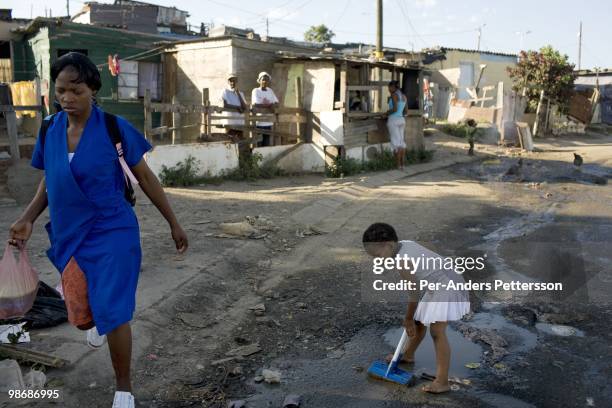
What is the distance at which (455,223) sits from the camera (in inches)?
312

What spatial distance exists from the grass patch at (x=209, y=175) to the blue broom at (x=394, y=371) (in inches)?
266

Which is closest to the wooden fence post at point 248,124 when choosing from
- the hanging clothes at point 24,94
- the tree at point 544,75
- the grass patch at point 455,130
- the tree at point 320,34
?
the hanging clothes at point 24,94

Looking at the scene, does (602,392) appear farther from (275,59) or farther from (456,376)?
(275,59)

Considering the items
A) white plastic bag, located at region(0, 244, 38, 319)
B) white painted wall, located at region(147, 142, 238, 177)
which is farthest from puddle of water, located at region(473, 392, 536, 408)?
white painted wall, located at region(147, 142, 238, 177)

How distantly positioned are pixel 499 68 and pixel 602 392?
32920mm

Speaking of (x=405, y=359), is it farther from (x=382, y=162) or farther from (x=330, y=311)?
(x=382, y=162)

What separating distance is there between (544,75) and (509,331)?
772 inches

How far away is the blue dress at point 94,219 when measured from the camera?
262 centimetres

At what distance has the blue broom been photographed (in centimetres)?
354

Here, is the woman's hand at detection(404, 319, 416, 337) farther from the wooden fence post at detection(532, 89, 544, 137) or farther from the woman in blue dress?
the wooden fence post at detection(532, 89, 544, 137)

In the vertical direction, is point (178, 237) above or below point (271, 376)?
above

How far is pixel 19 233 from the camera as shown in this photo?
2824mm

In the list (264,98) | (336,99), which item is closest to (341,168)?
(336,99)

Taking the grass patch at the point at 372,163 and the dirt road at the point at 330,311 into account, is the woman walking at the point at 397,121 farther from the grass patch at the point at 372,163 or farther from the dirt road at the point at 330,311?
→ the dirt road at the point at 330,311
